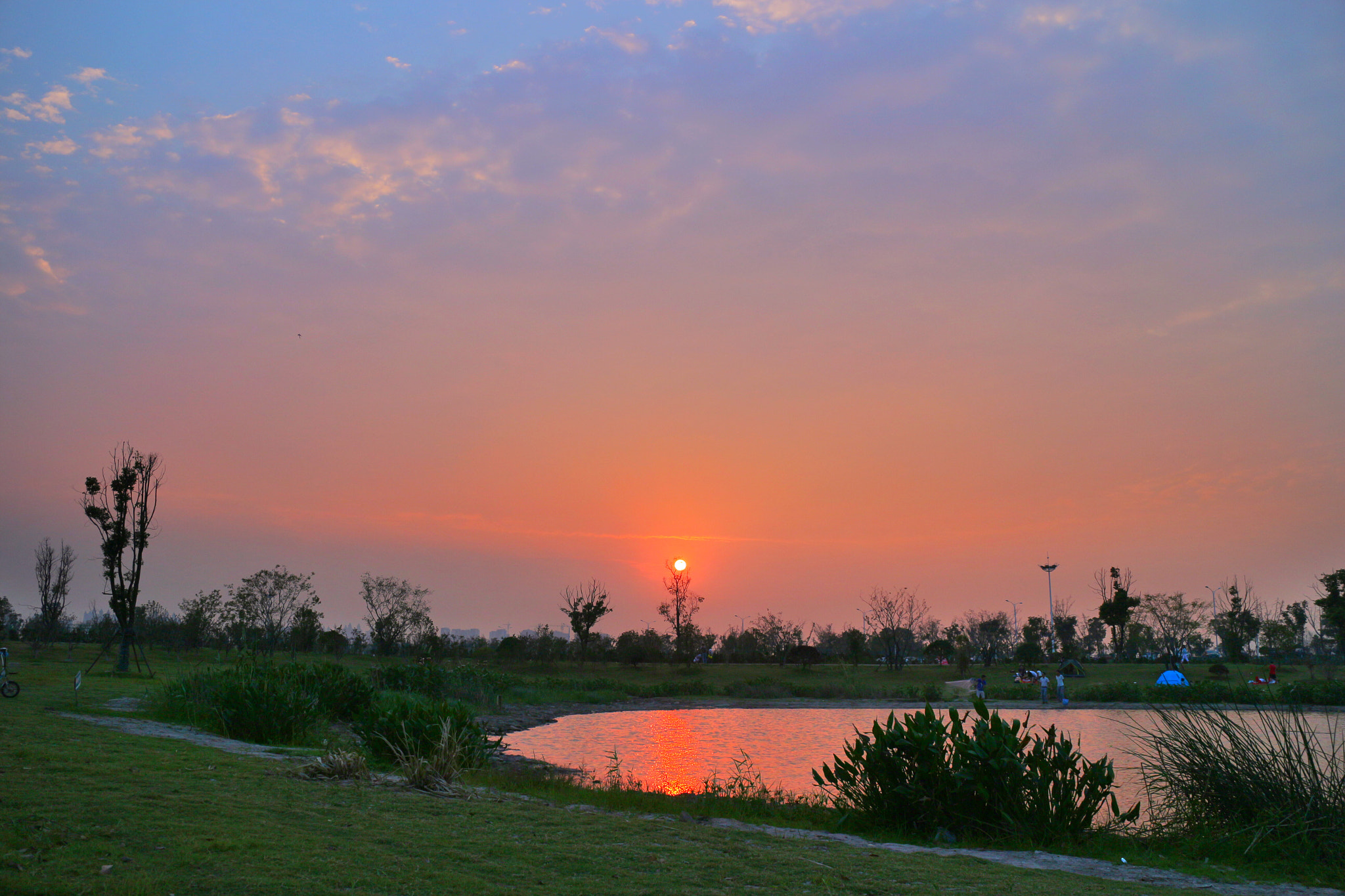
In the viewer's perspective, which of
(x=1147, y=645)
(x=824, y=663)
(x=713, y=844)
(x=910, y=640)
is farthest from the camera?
(x=910, y=640)

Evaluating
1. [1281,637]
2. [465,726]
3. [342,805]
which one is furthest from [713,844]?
[1281,637]

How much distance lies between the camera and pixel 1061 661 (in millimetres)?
64500

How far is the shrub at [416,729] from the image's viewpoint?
41.6 feet

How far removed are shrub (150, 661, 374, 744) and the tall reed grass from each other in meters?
12.9

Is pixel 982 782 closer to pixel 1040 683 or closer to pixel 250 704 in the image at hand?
pixel 250 704

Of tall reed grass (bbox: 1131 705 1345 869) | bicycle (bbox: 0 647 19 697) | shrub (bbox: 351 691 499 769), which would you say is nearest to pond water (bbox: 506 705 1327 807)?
tall reed grass (bbox: 1131 705 1345 869)

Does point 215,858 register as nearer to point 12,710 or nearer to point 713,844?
point 713,844

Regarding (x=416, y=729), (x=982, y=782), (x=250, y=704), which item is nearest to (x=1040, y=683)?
(x=982, y=782)

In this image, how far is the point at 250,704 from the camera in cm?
1636

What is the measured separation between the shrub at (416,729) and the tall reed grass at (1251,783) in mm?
9565

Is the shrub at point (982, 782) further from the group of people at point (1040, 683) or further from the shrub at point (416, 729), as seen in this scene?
the group of people at point (1040, 683)

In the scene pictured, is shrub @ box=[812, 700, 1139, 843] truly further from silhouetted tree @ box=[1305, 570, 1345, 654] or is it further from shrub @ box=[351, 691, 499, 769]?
silhouetted tree @ box=[1305, 570, 1345, 654]

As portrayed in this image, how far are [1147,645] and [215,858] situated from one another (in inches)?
3364

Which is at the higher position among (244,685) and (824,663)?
(244,685)
